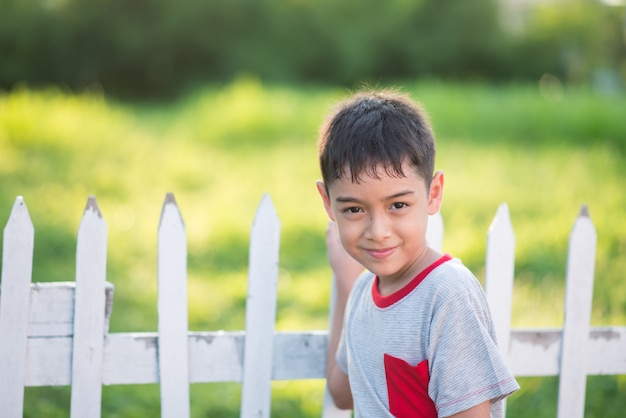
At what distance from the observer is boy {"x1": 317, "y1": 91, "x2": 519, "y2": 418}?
5.19 ft

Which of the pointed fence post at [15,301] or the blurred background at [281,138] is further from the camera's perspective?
the blurred background at [281,138]

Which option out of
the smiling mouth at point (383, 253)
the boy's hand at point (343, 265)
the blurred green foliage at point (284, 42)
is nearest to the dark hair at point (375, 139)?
the smiling mouth at point (383, 253)

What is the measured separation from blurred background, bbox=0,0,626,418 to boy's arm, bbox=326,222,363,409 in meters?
0.45

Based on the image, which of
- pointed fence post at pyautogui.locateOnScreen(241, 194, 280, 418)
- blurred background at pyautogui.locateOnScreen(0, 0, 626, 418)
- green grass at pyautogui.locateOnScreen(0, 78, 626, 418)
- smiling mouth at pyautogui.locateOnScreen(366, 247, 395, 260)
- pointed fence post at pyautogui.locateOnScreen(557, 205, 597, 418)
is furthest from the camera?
blurred background at pyautogui.locateOnScreen(0, 0, 626, 418)

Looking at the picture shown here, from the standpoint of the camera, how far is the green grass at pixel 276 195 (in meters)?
3.99

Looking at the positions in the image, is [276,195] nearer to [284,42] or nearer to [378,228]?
[378,228]

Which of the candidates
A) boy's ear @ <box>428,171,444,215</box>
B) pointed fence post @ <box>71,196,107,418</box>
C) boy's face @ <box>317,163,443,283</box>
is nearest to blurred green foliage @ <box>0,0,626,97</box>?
pointed fence post @ <box>71,196,107,418</box>

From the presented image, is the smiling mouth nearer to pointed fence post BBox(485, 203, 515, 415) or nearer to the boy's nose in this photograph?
the boy's nose

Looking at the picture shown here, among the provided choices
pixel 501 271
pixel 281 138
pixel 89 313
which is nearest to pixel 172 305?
pixel 89 313

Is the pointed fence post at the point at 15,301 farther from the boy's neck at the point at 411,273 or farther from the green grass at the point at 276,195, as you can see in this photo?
the green grass at the point at 276,195

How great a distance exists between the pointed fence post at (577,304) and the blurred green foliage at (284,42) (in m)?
18.6

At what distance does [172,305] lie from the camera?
2125mm

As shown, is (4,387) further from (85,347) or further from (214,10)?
(214,10)

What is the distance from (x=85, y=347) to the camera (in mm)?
2096
